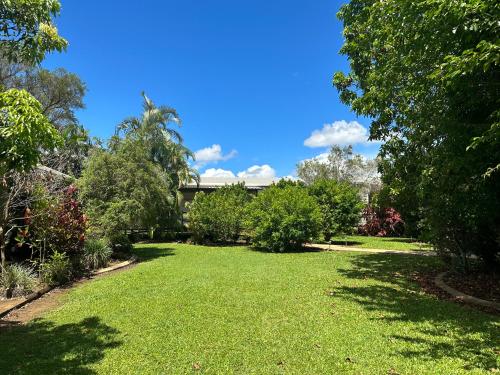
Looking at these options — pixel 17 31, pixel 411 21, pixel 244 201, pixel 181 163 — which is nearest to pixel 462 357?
pixel 411 21

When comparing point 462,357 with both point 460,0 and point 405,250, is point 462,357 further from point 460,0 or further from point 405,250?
point 405,250

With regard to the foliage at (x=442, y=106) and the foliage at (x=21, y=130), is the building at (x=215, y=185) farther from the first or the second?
the foliage at (x=21, y=130)

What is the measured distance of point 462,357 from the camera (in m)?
4.48

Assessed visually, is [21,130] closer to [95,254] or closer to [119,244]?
[95,254]

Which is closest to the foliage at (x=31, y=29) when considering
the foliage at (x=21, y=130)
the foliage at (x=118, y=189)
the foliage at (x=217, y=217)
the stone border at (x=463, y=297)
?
the foliage at (x=21, y=130)

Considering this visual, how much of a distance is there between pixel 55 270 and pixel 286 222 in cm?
955

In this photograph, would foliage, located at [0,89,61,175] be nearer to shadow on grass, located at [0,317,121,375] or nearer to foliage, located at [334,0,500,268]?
shadow on grass, located at [0,317,121,375]

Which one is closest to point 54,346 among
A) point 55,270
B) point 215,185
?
point 55,270

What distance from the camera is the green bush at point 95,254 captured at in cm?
1199

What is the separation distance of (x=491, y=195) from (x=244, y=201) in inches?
617

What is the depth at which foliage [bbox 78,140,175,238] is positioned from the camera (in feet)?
46.7

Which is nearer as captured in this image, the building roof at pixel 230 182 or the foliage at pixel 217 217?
the foliage at pixel 217 217

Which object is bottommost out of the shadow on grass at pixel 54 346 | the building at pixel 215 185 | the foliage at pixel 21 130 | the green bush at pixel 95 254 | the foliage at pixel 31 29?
the shadow on grass at pixel 54 346

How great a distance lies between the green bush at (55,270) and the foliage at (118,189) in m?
3.91
